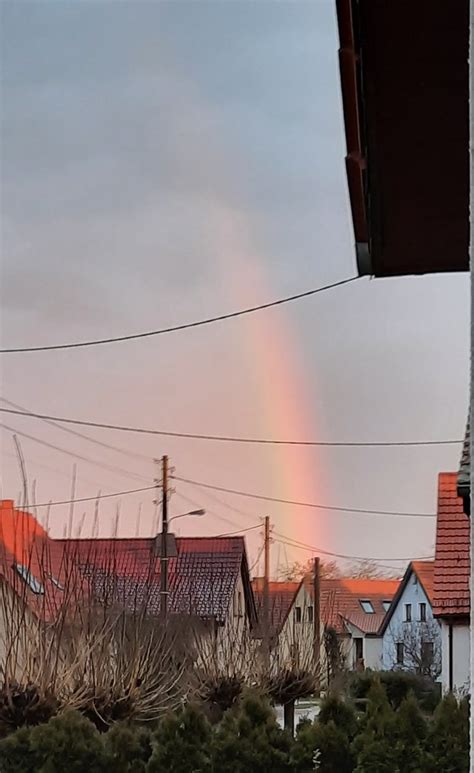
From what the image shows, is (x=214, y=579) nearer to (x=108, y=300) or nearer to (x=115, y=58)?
(x=108, y=300)

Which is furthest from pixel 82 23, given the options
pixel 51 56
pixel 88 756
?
pixel 88 756

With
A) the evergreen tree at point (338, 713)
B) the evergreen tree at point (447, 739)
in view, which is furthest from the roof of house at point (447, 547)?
the evergreen tree at point (338, 713)

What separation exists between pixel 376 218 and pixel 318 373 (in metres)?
2.48

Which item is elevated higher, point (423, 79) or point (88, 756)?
point (423, 79)

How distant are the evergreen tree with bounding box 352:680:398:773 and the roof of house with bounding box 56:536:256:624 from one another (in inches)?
21.4

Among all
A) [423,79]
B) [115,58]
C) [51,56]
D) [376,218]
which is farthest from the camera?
[115,58]

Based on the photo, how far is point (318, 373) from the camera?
3.29 m

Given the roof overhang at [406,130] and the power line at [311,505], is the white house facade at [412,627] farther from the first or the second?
the roof overhang at [406,130]

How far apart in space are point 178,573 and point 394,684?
0.80 m

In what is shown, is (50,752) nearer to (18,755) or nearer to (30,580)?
(18,755)

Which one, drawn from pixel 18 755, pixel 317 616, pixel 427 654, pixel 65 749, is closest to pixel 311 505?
pixel 317 616

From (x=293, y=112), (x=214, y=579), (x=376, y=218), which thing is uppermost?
(x=293, y=112)

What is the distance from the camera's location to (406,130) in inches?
28.1

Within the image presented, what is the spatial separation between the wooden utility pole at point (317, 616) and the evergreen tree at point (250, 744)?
38 cm
